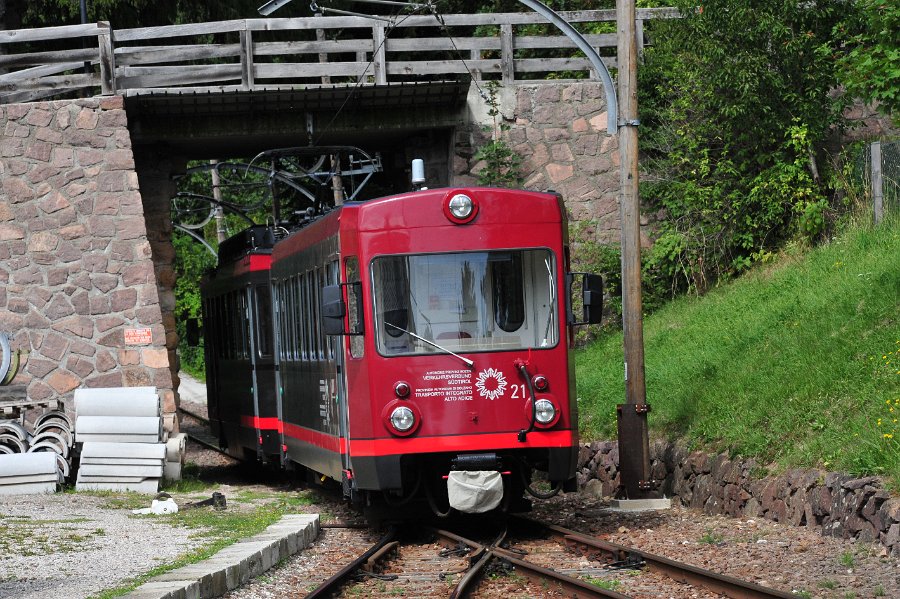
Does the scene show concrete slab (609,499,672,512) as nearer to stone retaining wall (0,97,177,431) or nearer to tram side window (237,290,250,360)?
tram side window (237,290,250,360)

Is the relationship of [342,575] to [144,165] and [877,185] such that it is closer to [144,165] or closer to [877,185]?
[877,185]

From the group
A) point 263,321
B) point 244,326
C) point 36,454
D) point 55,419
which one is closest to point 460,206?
point 263,321

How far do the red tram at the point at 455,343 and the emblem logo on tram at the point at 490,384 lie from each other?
12mm

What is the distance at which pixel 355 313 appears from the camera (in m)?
11.2

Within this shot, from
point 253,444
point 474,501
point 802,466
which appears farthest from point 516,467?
point 253,444

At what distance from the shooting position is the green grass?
10617 mm

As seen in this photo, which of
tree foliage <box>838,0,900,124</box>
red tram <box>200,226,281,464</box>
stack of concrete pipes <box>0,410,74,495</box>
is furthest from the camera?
red tram <box>200,226,281,464</box>

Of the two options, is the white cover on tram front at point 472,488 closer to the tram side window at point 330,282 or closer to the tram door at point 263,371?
the tram side window at point 330,282

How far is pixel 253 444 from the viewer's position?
17516 mm

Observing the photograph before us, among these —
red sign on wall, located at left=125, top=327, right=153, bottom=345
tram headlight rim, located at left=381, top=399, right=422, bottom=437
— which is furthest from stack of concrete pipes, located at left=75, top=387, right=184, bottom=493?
tram headlight rim, located at left=381, top=399, right=422, bottom=437

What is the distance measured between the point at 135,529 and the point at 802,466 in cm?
574

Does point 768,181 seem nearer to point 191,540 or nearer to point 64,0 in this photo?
point 191,540

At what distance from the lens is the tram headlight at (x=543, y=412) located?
11094 millimetres

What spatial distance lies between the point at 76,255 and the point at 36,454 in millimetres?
3982
